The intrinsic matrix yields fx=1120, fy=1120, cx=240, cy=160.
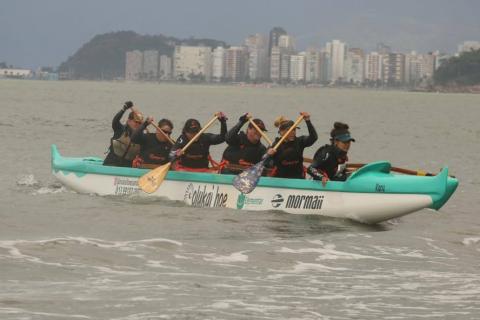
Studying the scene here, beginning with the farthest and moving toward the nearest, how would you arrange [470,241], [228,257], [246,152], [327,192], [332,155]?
[246,152] → [327,192] → [332,155] → [470,241] → [228,257]

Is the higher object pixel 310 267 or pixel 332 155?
pixel 332 155

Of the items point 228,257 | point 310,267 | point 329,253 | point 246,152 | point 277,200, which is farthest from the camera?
point 246,152

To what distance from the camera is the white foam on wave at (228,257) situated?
42.6 feet

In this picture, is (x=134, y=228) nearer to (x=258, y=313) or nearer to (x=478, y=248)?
(x=478, y=248)

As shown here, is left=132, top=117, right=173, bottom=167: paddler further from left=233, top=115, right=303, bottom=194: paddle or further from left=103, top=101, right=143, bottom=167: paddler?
left=233, top=115, right=303, bottom=194: paddle

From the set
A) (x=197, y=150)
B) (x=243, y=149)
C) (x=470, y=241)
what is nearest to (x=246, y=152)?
(x=243, y=149)

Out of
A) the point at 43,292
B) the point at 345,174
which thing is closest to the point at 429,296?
the point at 43,292

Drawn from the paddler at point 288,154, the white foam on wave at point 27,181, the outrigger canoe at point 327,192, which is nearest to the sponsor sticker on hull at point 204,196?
the outrigger canoe at point 327,192

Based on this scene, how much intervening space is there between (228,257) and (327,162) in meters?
3.42

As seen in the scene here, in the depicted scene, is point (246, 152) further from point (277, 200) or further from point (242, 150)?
point (277, 200)

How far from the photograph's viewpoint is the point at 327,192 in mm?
16172

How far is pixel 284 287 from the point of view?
37.5ft

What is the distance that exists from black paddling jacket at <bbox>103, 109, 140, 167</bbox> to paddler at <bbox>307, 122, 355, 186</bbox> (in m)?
3.91

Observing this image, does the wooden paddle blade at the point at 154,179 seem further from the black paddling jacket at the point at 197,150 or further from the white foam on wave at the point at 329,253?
the white foam on wave at the point at 329,253
